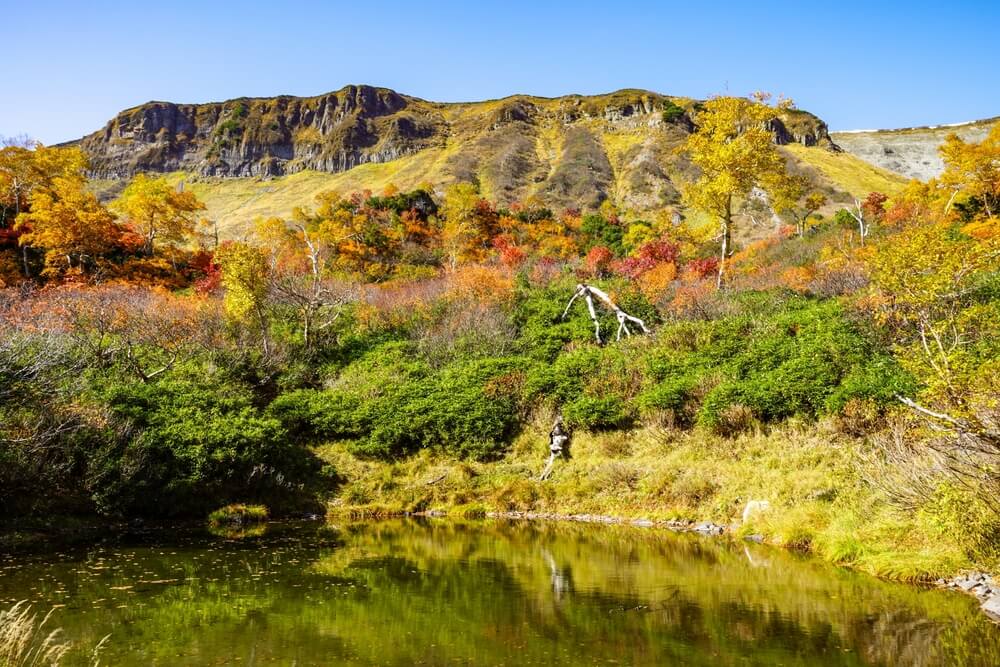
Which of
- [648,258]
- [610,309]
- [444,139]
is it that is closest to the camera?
[610,309]

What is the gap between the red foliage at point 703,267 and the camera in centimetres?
3719

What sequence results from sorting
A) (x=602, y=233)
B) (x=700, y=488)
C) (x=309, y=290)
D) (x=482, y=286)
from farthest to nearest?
(x=602, y=233)
(x=309, y=290)
(x=482, y=286)
(x=700, y=488)

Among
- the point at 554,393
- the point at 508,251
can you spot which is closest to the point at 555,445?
the point at 554,393

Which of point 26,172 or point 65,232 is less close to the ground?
point 26,172

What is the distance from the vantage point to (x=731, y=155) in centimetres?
2622

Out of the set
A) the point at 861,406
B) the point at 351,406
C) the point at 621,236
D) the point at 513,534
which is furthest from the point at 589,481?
the point at 621,236

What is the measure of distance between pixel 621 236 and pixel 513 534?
42741mm

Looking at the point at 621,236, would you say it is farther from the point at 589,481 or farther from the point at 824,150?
the point at 824,150

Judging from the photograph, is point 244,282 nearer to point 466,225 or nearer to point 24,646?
point 24,646

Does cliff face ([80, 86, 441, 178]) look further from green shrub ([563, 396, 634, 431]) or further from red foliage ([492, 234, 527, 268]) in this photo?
green shrub ([563, 396, 634, 431])

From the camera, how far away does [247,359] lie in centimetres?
2411

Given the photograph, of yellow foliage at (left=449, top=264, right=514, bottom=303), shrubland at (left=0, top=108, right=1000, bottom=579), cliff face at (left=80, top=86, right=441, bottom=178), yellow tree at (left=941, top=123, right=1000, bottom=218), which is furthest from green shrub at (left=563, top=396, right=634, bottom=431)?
cliff face at (left=80, top=86, right=441, bottom=178)

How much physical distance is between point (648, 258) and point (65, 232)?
108 ft

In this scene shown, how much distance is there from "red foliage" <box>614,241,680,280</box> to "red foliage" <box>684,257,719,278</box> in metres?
2.13
